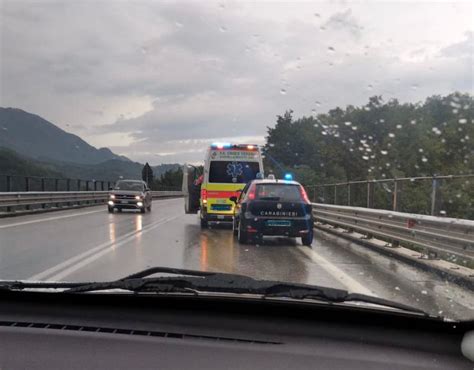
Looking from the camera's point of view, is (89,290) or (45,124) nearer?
(89,290)

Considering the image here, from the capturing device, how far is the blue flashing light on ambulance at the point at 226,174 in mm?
18203

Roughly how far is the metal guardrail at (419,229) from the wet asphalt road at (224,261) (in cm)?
56

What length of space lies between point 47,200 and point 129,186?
4438 mm

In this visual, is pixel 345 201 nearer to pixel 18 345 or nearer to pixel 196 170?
pixel 196 170

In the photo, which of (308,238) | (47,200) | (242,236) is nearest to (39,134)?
(242,236)

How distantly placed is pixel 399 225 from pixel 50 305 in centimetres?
872

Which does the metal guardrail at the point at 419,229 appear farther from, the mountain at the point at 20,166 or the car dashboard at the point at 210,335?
the mountain at the point at 20,166

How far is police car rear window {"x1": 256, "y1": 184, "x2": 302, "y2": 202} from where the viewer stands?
41.4ft

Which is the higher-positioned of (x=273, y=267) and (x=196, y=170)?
(x=196, y=170)

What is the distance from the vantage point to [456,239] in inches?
326

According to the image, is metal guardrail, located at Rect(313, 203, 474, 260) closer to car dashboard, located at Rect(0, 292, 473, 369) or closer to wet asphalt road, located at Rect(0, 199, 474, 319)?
wet asphalt road, located at Rect(0, 199, 474, 319)

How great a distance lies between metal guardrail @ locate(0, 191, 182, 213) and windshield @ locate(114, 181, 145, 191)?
2629 mm

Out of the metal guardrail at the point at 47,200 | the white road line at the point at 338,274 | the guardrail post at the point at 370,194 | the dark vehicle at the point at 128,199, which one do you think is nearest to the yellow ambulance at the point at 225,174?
the guardrail post at the point at 370,194

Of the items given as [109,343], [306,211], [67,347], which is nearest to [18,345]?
[67,347]
